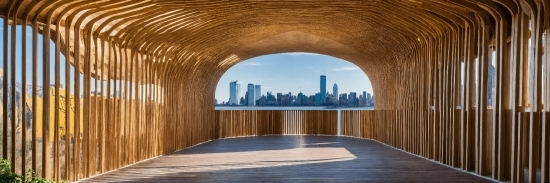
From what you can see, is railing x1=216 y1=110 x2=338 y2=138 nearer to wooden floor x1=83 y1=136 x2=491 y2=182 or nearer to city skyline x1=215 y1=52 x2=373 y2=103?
wooden floor x1=83 y1=136 x2=491 y2=182

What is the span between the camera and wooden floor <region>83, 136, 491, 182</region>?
902 centimetres

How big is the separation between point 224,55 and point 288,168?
8.16 metres

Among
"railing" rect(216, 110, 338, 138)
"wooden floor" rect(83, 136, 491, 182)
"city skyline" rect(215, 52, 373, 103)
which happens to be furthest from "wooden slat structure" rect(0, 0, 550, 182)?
"city skyline" rect(215, 52, 373, 103)

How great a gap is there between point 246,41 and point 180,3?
23.0 ft

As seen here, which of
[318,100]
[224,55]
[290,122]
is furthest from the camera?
[318,100]

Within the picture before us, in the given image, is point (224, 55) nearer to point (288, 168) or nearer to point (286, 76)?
point (288, 168)

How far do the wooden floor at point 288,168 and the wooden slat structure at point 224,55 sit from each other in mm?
479

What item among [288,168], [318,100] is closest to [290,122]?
[288,168]

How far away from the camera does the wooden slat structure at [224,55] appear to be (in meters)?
7.64

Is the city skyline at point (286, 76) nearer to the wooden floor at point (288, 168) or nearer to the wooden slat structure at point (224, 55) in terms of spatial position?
the wooden slat structure at point (224, 55)

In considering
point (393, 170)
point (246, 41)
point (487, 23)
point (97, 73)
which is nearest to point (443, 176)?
point (393, 170)

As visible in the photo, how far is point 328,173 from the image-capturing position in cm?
967

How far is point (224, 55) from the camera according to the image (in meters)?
18.1

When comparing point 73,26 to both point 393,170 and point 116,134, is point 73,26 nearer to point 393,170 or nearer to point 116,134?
point 116,134
